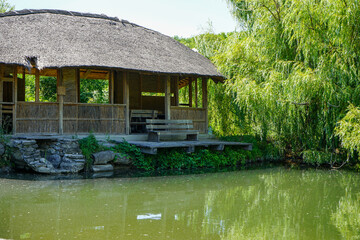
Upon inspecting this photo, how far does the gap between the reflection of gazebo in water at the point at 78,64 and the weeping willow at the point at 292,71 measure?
56.1 inches

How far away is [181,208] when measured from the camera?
6.79 metres

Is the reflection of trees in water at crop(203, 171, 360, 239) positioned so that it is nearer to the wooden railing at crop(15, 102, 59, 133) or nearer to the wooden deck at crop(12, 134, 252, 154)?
the wooden deck at crop(12, 134, 252, 154)

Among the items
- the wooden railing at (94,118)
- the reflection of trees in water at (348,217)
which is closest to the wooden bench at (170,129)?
the wooden railing at (94,118)

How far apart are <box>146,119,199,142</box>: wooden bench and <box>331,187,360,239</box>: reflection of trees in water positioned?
229 inches

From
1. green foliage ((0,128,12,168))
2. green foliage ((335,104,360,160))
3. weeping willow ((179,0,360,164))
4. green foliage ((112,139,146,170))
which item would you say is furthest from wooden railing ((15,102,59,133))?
green foliage ((335,104,360,160))

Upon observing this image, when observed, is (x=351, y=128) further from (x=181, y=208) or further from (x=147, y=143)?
(x=181, y=208)

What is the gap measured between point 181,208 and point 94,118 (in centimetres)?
608

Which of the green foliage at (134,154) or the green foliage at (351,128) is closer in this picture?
the green foliage at (351,128)

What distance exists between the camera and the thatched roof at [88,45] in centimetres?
1096

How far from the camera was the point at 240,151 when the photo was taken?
43.8ft

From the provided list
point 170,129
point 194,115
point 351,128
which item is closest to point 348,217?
point 351,128

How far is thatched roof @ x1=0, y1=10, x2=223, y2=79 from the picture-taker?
11.0 metres

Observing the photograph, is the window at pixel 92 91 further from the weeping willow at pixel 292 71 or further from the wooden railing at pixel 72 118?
the wooden railing at pixel 72 118

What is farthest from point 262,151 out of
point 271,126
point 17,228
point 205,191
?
point 17,228
